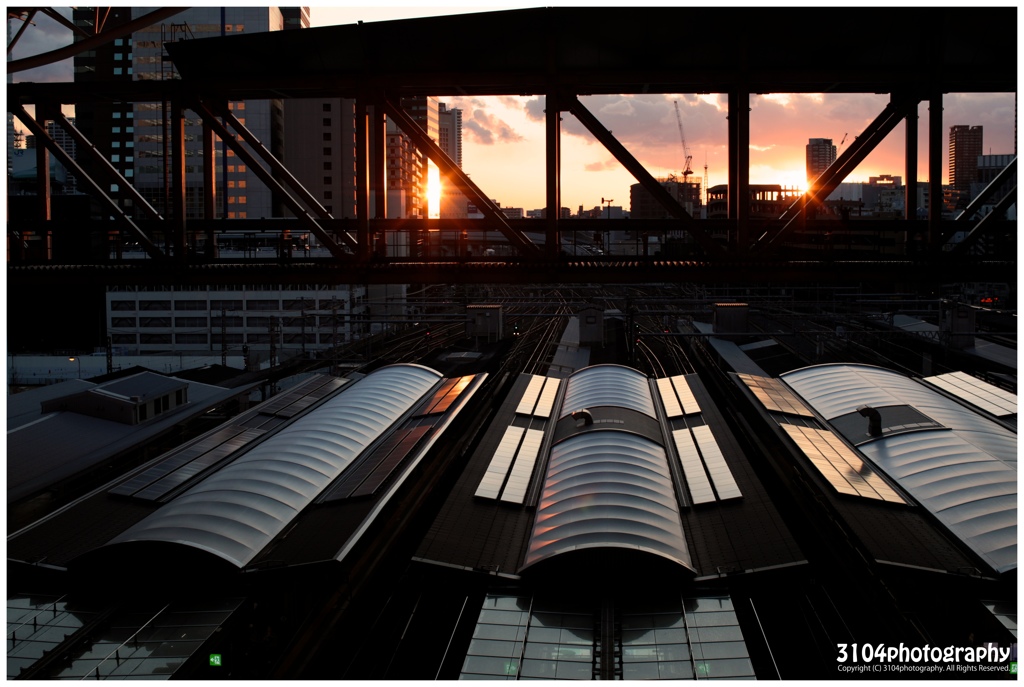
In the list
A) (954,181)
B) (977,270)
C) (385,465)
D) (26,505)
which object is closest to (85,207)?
(26,505)

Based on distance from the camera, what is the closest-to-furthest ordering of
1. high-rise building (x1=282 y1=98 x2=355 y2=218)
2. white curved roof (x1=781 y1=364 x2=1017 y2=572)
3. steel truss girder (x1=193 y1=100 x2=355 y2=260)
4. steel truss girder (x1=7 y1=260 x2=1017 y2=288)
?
1. steel truss girder (x1=7 y1=260 x2=1017 y2=288)
2. steel truss girder (x1=193 y1=100 x2=355 y2=260)
3. white curved roof (x1=781 y1=364 x2=1017 y2=572)
4. high-rise building (x1=282 y1=98 x2=355 y2=218)

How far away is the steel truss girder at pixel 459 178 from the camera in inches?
372

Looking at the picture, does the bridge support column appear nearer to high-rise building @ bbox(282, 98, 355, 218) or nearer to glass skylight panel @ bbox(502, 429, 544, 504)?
glass skylight panel @ bbox(502, 429, 544, 504)

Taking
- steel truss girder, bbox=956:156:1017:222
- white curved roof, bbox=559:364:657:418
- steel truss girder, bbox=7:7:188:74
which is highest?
steel truss girder, bbox=7:7:188:74

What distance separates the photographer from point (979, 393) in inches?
751

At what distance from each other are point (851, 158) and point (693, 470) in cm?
615

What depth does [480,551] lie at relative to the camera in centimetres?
1103

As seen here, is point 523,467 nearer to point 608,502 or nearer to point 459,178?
point 608,502

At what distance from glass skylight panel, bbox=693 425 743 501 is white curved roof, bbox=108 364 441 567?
21.0 ft

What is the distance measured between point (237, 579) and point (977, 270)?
31.5 ft

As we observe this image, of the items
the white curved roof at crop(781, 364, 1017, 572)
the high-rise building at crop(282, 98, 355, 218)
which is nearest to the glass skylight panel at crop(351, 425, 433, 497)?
the white curved roof at crop(781, 364, 1017, 572)

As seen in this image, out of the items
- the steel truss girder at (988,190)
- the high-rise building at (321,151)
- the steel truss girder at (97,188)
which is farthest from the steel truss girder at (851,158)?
the high-rise building at (321,151)

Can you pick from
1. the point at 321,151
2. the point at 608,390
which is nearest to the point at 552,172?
the point at 608,390

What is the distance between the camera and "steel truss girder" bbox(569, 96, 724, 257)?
9164 millimetres
